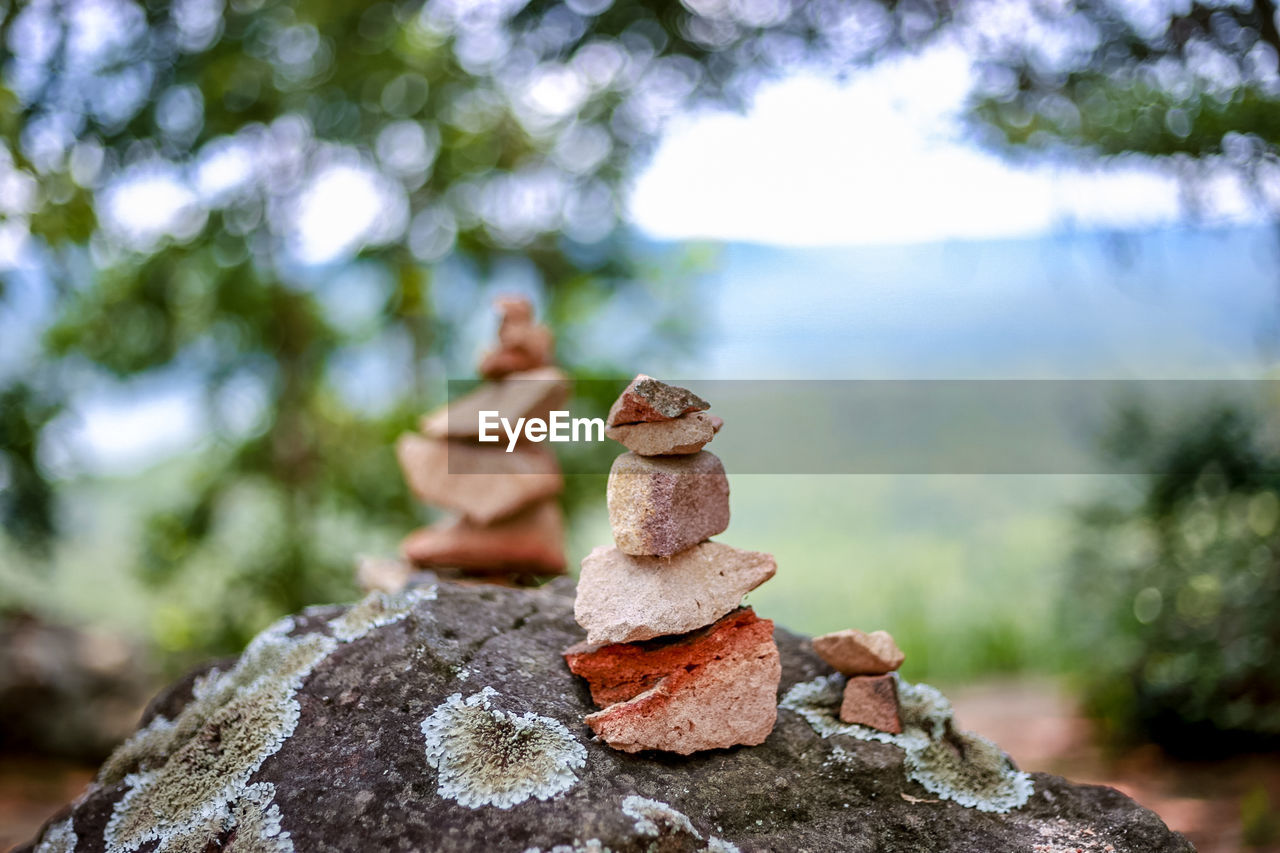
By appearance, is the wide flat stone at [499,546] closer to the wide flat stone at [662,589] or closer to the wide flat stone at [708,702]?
the wide flat stone at [662,589]

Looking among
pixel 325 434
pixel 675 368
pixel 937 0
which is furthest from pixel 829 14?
pixel 325 434

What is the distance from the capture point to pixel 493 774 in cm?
194

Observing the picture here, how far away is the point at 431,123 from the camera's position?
595cm

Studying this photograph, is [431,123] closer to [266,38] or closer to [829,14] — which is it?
[266,38]

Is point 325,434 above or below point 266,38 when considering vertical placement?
below

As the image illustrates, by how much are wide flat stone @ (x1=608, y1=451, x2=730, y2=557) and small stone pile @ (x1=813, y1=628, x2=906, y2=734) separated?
0.47 metres

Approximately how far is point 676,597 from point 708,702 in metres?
0.25

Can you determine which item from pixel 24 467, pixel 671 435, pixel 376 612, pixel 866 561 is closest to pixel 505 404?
pixel 376 612

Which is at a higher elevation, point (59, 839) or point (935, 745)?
point (935, 745)

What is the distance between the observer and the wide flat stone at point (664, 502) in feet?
7.22

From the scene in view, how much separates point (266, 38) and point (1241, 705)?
640 cm

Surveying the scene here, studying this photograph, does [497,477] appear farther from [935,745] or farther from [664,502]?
[935,745]

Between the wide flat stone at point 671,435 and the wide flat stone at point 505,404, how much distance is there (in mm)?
1149

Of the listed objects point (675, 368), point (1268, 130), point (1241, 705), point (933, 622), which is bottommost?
point (933, 622)
